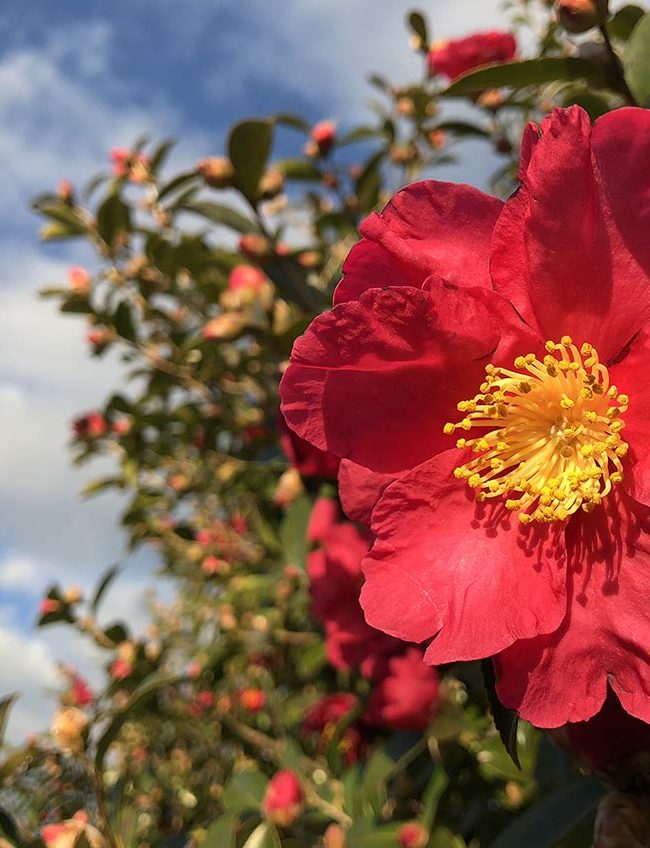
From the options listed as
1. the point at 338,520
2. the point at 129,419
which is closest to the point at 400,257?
the point at 338,520

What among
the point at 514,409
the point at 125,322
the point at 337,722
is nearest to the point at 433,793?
the point at 337,722

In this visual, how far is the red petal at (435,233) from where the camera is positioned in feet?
2.39

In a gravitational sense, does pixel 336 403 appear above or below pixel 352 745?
above

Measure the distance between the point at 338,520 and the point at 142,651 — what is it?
1.08 metres

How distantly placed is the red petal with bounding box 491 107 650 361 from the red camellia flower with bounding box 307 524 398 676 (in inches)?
28.6

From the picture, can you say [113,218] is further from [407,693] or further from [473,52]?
[407,693]

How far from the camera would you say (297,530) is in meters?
1.73

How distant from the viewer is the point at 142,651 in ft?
7.64

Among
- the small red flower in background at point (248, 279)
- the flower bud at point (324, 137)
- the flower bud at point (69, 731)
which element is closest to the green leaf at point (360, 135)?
the flower bud at point (324, 137)

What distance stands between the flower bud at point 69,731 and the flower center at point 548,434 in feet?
2.30

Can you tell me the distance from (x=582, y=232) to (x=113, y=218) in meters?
1.75

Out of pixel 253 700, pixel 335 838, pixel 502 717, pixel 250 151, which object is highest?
pixel 250 151

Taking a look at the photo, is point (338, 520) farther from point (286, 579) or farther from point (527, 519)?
point (286, 579)

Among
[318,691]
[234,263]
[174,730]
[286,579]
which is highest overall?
[234,263]
